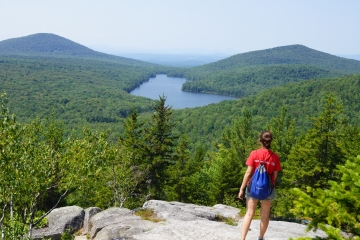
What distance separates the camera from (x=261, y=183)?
7715 millimetres

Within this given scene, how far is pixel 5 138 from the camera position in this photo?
A: 9836 mm

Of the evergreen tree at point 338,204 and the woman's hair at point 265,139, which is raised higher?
the woman's hair at point 265,139

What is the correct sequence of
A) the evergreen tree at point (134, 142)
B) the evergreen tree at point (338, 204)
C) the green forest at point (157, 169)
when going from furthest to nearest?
the evergreen tree at point (134, 142) < the green forest at point (157, 169) < the evergreen tree at point (338, 204)

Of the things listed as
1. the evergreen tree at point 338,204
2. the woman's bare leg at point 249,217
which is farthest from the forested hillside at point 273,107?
the evergreen tree at point 338,204

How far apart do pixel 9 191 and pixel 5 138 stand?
66.1 inches

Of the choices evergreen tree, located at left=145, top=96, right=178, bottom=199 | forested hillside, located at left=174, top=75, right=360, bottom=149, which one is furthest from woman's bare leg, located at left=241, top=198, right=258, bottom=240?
forested hillside, located at left=174, top=75, right=360, bottom=149

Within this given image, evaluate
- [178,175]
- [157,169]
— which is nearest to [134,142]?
[157,169]

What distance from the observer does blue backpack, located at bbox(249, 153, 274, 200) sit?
7.70 m

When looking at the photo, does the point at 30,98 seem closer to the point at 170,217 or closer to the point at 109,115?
the point at 109,115

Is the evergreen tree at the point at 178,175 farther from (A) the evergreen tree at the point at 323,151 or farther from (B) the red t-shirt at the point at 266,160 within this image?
(B) the red t-shirt at the point at 266,160

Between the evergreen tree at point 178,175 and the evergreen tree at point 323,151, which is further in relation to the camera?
the evergreen tree at point 178,175

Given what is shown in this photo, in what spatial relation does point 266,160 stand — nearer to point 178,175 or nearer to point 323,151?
point 323,151

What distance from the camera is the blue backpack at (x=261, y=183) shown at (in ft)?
25.3

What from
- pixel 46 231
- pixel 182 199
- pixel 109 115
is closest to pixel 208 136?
pixel 109 115
